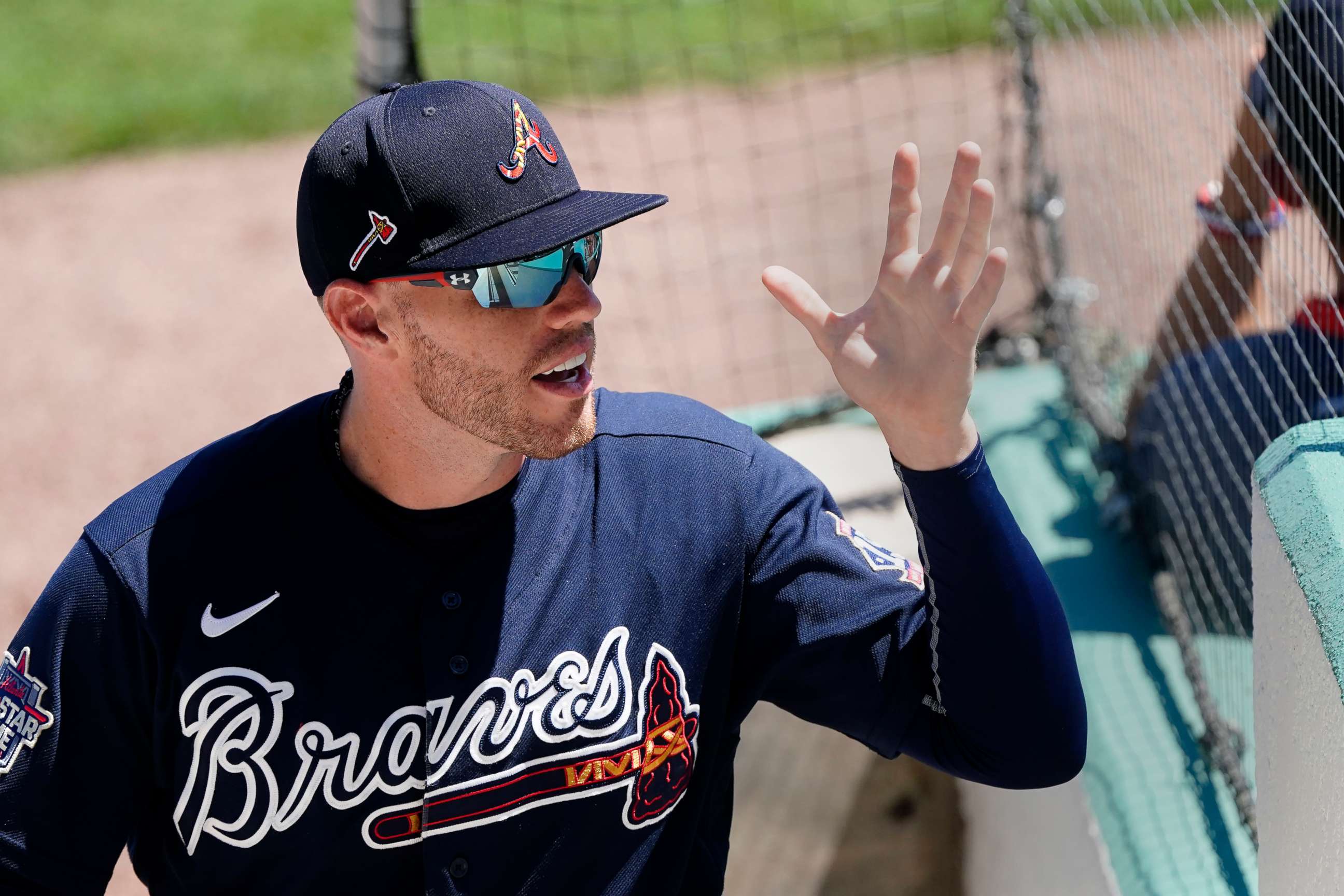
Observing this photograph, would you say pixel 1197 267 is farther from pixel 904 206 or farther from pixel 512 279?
pixel 512 279

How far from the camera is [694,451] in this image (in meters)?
1.89

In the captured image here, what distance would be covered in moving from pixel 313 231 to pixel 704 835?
40.2 inches

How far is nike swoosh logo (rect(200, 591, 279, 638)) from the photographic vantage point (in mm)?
1703

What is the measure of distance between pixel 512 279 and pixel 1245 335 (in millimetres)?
1695

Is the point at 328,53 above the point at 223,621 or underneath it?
underneath

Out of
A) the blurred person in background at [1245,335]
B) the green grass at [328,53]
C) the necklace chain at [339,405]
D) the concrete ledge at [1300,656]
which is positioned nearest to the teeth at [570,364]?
the necklace chain at [339,405]

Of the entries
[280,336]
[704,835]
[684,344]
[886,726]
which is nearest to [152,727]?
[704,835]

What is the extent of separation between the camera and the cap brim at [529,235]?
5.33 feet

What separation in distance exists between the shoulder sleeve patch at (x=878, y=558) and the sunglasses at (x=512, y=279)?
20.7 inches

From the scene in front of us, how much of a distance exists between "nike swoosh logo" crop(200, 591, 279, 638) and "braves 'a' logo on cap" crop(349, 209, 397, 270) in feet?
1.55

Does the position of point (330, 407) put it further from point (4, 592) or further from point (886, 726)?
point (4, 592)

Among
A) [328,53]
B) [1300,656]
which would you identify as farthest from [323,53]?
[1300,656]

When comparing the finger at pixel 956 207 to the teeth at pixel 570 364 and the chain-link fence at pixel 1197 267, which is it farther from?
the chain-link fence at pixel 1197 267

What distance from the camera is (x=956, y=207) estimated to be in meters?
1.59
